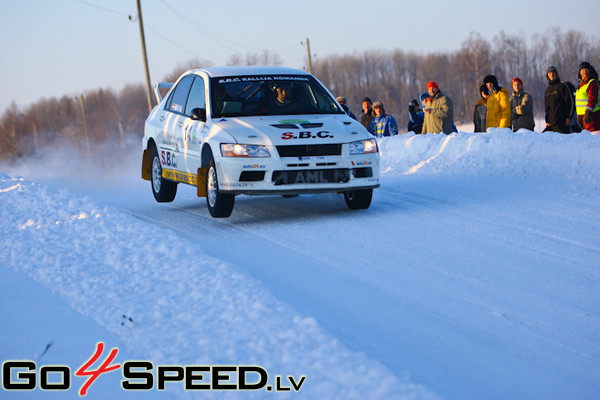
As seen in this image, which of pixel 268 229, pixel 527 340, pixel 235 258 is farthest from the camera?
pixel 268 229

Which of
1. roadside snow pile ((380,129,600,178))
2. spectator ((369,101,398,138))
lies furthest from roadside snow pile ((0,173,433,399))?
spectator ((369,101,398,138))

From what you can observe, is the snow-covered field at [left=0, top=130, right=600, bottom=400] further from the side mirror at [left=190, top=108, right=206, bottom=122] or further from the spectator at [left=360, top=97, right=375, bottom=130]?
the spectator at [left=360, top=97, right=375, bottom=130]

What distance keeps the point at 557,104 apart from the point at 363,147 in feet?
20.8

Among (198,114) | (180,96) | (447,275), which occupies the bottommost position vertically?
(447,275)

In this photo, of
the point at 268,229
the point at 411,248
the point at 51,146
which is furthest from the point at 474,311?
the point at 51,146

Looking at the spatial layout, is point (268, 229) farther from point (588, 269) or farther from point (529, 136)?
point (529, 136)

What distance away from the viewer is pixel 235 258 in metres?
6.21

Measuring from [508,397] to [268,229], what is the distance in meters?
4.45

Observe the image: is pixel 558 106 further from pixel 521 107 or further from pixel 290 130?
pixel 290 130

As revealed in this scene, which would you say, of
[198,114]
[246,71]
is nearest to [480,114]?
[246,71]

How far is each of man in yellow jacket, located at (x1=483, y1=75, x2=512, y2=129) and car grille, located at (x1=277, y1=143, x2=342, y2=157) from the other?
648cm

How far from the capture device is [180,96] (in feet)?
32.3

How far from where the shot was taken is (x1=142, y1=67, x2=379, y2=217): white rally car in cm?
770

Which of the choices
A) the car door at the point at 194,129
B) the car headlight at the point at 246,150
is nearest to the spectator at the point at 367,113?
the car door at the point at 194,129
